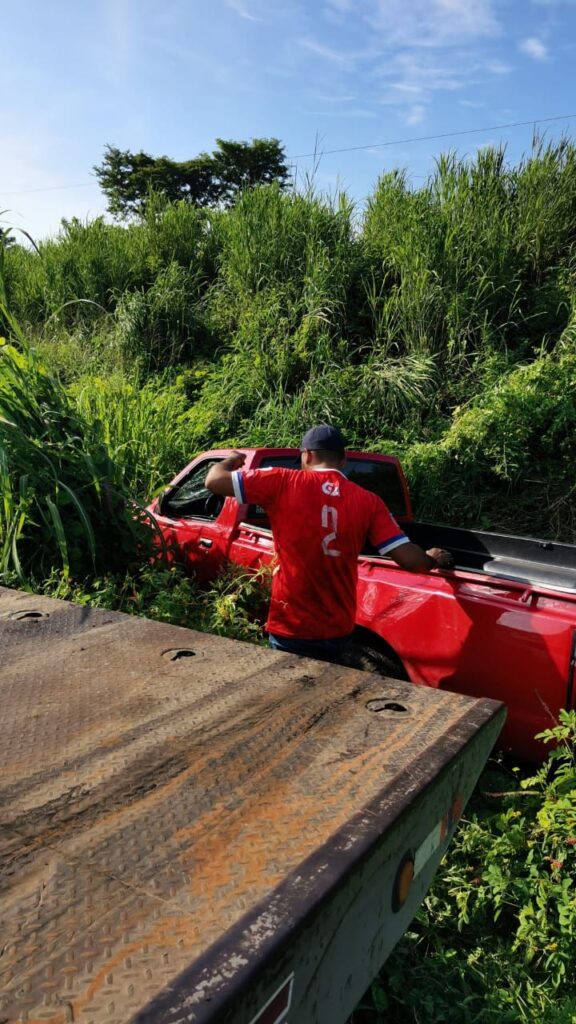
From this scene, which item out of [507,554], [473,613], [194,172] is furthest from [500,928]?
[194,172]

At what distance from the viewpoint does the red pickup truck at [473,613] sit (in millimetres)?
2787

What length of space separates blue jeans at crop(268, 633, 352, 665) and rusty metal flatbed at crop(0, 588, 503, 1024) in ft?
3.02

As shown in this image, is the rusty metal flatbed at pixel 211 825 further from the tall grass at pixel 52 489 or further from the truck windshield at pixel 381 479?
the truck windshield at pixel 381 479

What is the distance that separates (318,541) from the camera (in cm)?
299

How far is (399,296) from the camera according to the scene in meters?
8.78

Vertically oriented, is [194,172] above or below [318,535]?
above

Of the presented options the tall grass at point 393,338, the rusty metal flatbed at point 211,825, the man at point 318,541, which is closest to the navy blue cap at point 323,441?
the man at point 318,541

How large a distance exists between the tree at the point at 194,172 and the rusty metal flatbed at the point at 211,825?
30.6 meters

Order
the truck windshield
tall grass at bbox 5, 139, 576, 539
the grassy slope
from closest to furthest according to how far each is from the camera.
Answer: the grassy slope
the truck windshield
tall grass at bbox 5, 139, 576, 539

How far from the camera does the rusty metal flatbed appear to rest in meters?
0.96

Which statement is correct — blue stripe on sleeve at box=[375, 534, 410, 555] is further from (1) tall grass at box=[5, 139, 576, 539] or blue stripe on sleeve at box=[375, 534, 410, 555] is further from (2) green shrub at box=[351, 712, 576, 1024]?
Answer: (1) tall grass at box=[5, 139, 576, 539]

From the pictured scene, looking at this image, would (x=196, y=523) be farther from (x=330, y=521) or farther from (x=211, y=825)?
(x=211, y=825)

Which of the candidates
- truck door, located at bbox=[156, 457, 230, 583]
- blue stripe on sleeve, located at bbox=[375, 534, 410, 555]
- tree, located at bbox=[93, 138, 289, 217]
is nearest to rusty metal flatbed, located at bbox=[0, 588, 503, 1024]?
blue stripe on sleeve, located at bbox=[375, 534, 410, 555]

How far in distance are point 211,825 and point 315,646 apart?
5.85 ft
